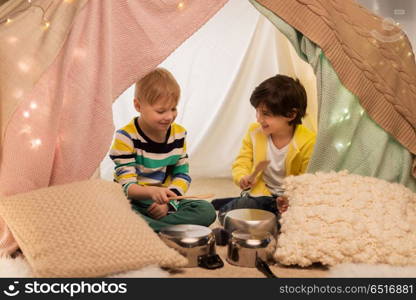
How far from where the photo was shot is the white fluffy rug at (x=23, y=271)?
3.74ft

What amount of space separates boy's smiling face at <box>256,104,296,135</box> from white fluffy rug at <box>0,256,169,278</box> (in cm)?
77

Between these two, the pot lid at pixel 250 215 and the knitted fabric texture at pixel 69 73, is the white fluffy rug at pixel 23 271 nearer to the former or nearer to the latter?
the knitted fabric texture at pixel 69 73

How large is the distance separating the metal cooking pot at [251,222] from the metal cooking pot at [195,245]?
0.32 feet

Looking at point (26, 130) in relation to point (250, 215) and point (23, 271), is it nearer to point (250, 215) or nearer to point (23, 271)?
point (23, 271)

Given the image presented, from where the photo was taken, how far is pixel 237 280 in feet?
3.77

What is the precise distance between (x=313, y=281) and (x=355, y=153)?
0.62 m

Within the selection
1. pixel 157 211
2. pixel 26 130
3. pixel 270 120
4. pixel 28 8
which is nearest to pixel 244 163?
pixel 270 120

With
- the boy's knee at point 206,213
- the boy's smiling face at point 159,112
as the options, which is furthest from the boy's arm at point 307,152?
the boy's smiling face at point 159,112

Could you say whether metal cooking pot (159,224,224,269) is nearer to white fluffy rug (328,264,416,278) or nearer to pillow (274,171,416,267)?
pillow (274,171,416,267)

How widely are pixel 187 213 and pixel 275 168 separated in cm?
41

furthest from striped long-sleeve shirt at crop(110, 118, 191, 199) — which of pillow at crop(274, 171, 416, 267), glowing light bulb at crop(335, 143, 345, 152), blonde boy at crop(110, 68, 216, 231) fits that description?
glowing light bulb at crop(335, 143, 345, 152)

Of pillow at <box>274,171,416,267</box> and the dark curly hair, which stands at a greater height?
the dark curly hair

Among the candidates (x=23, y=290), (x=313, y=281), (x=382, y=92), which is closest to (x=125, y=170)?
(x=23, y=290)

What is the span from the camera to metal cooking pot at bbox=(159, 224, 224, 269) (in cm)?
125
